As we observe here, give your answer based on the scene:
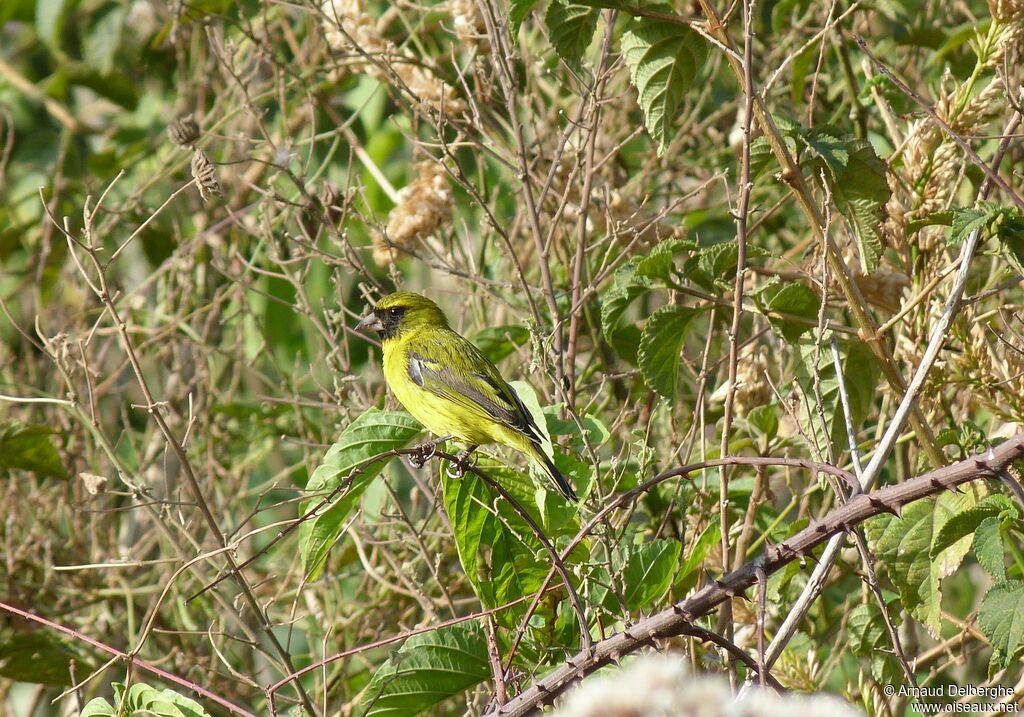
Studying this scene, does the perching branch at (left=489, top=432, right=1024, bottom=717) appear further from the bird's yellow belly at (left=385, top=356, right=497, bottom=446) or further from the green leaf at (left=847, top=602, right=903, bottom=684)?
the bird's yellow belly at (left=385, top=356, right=497, bottom=446)

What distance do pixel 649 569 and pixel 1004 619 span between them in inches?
30.4

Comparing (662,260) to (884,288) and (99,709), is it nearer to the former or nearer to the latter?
(884,288)

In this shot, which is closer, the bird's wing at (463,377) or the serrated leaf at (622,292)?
the serrated leaf at (622,292)

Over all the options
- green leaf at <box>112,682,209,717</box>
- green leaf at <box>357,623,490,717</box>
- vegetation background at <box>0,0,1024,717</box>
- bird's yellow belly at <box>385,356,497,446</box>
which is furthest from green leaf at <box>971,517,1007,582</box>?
bird's yellow belly at <box>385,356,497,446</box>

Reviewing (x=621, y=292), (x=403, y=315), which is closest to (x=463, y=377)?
(x=403, y=315)

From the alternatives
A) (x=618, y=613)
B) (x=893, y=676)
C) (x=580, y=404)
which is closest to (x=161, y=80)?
(x=580, y=404)

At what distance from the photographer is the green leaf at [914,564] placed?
257cm

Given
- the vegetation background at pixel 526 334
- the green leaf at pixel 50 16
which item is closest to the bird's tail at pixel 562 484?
the vegetation background at pixel 526 334

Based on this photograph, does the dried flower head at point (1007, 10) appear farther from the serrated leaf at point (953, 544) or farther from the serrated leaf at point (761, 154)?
the serrated leaf at point (953, 544)

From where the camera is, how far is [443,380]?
4207 mm

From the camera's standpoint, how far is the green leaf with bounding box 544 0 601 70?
2.81 metres

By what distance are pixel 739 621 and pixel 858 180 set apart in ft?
3.99

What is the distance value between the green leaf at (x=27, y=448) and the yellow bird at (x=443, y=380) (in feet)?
3.75

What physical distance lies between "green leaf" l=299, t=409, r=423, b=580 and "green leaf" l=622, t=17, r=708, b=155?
1.02m
